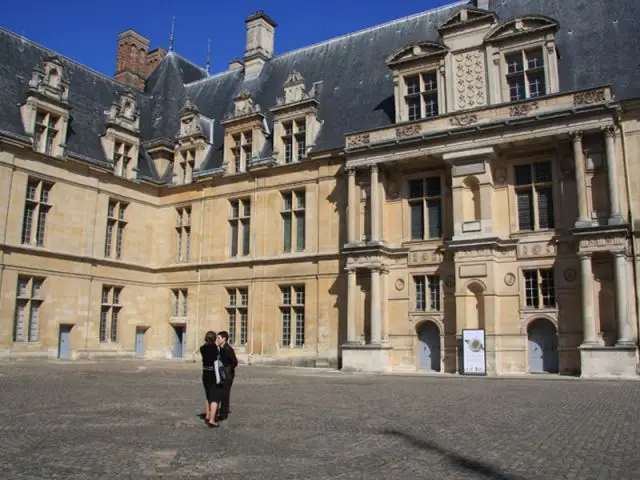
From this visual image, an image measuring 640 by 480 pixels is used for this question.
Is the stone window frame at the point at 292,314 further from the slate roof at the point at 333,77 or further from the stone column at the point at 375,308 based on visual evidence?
the slate roof at the point at 333,77

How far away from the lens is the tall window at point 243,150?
100ft

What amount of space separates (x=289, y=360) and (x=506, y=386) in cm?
1252

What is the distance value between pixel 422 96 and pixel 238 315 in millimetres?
13390

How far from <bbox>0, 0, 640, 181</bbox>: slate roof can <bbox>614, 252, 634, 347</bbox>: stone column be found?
6.21 metres

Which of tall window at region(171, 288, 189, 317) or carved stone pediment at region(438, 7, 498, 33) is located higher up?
carved stone pediment at region(438, 7, 498, 33)

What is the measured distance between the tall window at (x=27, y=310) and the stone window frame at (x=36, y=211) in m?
1.76

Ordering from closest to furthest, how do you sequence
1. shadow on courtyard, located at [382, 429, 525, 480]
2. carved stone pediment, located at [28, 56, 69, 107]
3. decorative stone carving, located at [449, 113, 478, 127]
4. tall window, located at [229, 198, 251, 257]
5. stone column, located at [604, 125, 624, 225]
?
shadow on courtyard, located at [382, 429, 525, 480] < stone column, located at [604, 125, 624, 225] < decorative stone carving, located at [449, 113, 478, 127] < carved stone pediment, located at [28, 56, 69, 107] < tall window, located at [229, 198, 251, 257]

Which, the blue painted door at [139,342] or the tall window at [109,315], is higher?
the tall window at [109,315]

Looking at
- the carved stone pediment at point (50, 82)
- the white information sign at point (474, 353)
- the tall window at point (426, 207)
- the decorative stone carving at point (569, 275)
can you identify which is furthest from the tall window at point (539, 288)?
the carved stone pediment at point (50, 82)

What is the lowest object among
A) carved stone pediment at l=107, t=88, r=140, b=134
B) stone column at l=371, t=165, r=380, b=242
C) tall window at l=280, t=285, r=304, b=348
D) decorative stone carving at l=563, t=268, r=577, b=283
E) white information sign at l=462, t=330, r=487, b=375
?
white information sign at l=462, t=330, r=487, b=375

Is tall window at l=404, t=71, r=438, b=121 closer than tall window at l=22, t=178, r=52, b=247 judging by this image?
Yes

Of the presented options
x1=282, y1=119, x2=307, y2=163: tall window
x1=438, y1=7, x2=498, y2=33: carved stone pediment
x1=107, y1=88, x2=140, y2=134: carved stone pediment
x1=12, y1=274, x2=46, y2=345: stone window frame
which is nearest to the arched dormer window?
x1=438, y1=7, x2=498, y2=33: carved stone pediment

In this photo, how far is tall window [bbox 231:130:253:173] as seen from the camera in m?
30.6

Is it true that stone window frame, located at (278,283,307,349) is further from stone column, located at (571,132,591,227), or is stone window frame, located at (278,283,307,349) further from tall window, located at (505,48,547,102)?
tall window, located at (505,48,547,102)
